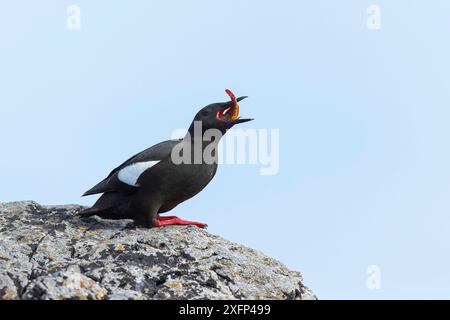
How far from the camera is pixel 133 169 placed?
921 centimetres

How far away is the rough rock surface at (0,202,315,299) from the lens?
6789 millimetres

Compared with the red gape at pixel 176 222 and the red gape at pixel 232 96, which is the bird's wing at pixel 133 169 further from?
the red gape at pixel 232 96

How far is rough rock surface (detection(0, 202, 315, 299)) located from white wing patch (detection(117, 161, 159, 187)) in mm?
565

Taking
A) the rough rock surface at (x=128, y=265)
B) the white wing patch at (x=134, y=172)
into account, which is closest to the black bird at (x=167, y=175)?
the white wing patch at (x=134, y=172)

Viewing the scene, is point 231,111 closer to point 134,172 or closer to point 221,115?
point 221,115

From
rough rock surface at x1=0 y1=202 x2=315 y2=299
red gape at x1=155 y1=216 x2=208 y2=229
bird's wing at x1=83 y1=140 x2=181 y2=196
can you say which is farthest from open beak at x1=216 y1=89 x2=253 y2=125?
rough rock surface at x1=0 y1=202 x2=315 y2=299

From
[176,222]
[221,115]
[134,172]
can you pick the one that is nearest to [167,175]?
[134,172]

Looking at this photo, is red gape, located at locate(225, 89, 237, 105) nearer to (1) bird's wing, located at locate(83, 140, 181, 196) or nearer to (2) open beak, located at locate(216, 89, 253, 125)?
(2) open beak, located at locate(216, 89, 253, 125)

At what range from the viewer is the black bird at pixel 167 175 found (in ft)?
29.7

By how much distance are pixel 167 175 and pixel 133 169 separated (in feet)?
1.63

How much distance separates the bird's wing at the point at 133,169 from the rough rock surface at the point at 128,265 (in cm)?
50
